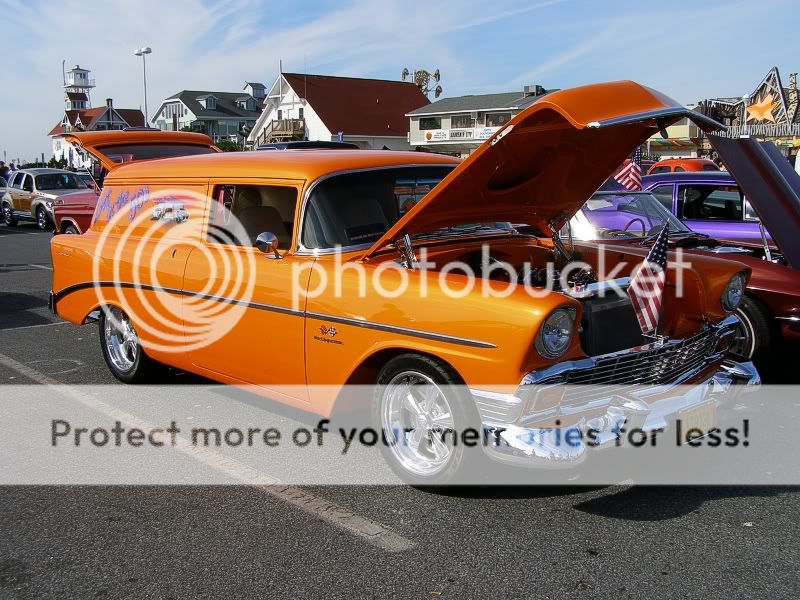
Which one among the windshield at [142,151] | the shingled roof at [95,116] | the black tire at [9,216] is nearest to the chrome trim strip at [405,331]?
the windshield at [142,151]

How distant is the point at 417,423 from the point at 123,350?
3.11 m

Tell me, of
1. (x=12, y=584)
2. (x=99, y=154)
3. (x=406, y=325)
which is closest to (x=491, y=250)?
(x=406, y=325)

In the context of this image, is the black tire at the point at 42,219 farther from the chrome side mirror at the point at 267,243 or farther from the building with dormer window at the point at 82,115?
the building with dormer window at the point at 82,115

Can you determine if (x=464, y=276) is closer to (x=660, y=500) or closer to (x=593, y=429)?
(x=593, y=429)

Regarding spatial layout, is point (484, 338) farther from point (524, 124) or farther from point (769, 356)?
point (769, 356)

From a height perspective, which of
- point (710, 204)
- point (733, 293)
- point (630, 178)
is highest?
point (630, 178)

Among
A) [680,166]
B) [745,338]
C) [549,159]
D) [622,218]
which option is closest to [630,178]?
[622,218]

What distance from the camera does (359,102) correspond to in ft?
193

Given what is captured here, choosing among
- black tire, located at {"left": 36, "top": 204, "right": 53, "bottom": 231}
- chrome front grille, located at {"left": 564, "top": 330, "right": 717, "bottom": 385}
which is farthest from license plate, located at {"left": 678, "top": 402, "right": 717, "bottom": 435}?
black tire, located at {"left": 36, "top": 204, "right": 53, "bottom": 231}

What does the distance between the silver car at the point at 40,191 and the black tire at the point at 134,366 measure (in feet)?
49.4

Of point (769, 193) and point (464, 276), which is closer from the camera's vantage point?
point (464, 276)

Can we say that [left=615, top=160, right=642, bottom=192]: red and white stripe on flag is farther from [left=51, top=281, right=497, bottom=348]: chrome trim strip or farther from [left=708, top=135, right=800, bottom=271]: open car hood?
[left=51, top=281, right=497, bottom=348]: chrome trim strip

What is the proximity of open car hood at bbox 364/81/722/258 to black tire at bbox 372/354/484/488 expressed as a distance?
0.73 metres

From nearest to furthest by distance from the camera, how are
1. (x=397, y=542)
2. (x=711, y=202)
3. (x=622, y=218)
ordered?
(x=397, y=542) → (x=622, y=218) → (x=711, y=202)
